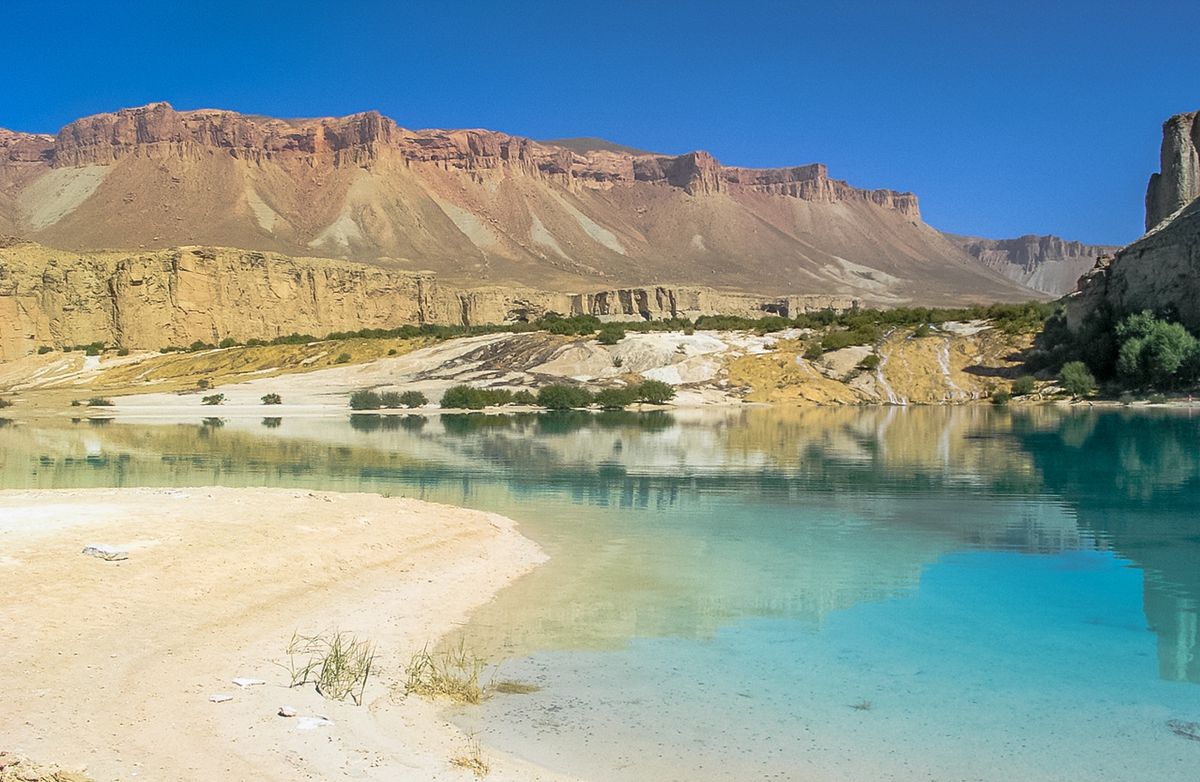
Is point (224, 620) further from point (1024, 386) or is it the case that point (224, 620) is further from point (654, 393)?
point (1024, 386)

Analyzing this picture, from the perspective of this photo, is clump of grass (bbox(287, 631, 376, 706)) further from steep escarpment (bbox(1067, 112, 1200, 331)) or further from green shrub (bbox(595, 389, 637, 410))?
steep escarpment (bbox(1067, 112, 1200, 331))

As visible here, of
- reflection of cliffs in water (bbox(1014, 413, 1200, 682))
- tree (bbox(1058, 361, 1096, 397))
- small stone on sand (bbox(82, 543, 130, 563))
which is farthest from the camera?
tree (bbox(1058, 361, 1096, 397))

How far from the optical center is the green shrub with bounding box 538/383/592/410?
44.7 m

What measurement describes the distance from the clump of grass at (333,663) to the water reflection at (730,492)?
3.89ft

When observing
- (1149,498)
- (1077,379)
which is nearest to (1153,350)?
(1077,379)

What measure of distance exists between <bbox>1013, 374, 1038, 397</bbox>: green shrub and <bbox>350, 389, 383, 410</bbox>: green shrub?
30480mm

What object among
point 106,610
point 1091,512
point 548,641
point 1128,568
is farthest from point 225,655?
point 1091,512

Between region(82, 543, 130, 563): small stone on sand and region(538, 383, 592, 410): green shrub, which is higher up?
region(538, 383, 592, 410): green shrub

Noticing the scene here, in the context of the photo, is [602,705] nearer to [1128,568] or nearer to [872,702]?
[872,702]

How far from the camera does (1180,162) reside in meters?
48.8

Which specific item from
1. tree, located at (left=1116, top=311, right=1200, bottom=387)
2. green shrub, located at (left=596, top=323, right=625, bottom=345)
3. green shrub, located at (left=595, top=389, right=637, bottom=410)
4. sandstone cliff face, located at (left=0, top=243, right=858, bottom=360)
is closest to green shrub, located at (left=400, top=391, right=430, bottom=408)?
green shrub, located at (left=595, top=389, right=637, bottom=410)

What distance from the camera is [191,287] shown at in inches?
2820

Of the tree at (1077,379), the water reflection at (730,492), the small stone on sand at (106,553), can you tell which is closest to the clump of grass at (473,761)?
the water reflection at (730,492)

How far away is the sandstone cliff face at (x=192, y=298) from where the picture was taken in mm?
68125
